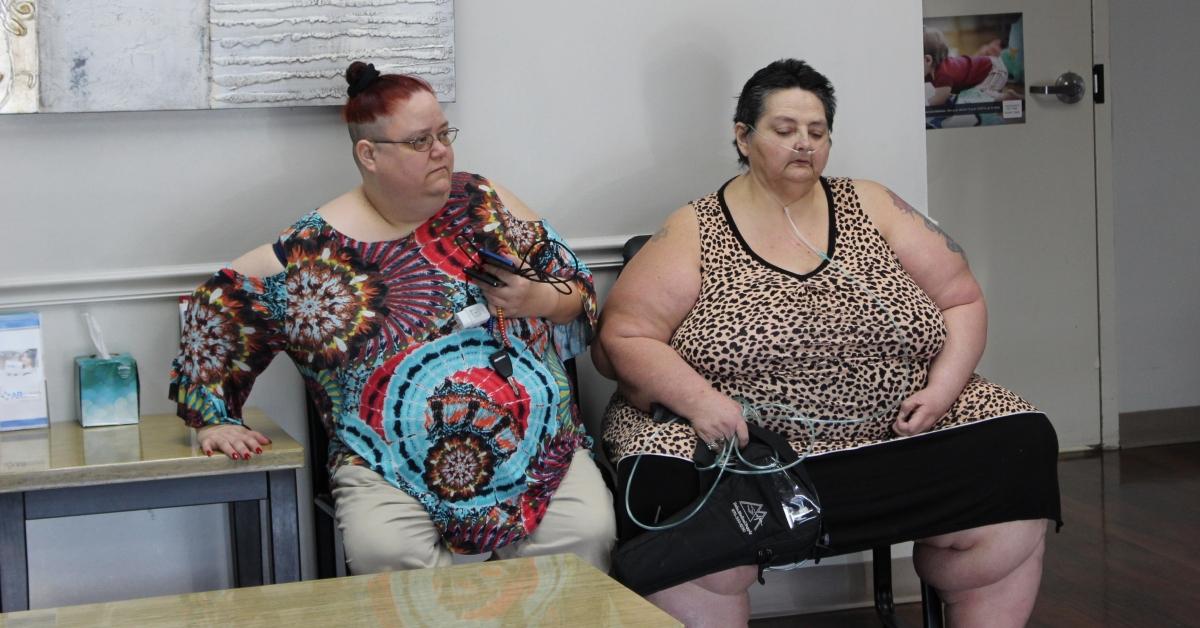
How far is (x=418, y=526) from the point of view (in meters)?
2.36

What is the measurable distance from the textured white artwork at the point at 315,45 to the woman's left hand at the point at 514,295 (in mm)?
604

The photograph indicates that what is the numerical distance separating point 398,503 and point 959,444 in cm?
104

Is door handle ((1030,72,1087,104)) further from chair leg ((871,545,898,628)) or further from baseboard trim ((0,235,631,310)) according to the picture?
baseboard trim ((0,235,631,310))

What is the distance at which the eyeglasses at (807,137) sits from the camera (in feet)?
8.67

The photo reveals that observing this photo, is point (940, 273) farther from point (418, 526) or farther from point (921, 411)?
point (418, 526)

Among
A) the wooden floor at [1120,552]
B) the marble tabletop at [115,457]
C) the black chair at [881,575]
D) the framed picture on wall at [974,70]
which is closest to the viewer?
the marble tabletop at [115,457]

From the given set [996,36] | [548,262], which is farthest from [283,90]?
[996,36]

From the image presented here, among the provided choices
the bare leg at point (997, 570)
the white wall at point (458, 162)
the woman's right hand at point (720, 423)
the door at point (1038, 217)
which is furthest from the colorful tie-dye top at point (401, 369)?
the door at point (1038, 217)

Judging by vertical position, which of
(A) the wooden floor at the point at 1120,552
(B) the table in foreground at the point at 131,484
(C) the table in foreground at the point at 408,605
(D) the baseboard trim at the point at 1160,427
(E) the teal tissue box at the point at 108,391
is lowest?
(A) the wooden floor at the point at 1120,552

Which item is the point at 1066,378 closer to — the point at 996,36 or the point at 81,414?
the point at 996,36

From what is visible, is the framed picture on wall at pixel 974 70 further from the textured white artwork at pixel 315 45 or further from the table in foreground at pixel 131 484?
the table in foreground at pixel 131 484

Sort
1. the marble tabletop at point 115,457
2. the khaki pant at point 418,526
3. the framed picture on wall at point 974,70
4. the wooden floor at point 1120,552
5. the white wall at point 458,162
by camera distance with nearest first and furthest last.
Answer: the marble tabletop at point 115,457 < the khaki pant at point 418,526 < the white wall at point 458,162 < the wooden floor at point 1120,552 < the framed picture on wall at point 974,70

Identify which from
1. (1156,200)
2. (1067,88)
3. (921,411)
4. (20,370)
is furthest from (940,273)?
(1156,200)

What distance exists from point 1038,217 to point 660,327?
88.8 inches
